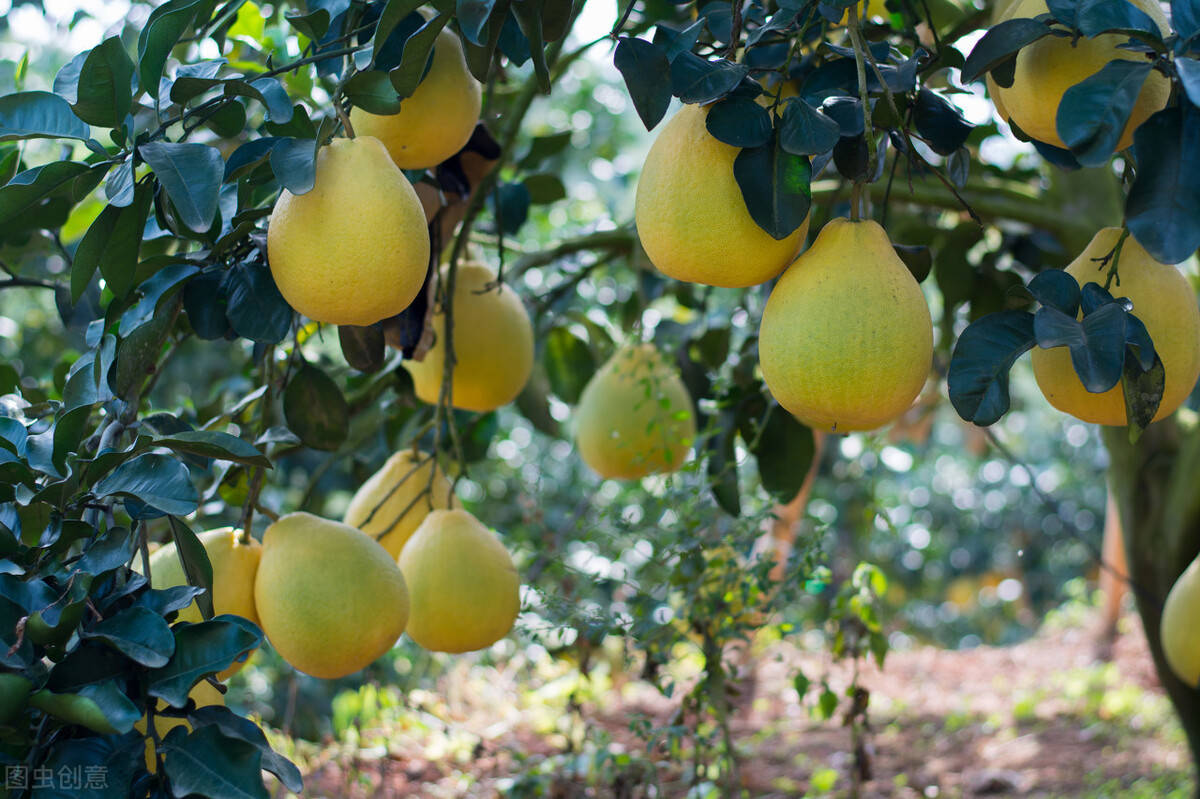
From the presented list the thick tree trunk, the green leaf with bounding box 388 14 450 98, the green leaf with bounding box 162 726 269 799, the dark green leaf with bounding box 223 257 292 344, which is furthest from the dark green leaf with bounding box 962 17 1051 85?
the thick tree trunk

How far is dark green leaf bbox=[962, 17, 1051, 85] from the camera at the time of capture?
764mm

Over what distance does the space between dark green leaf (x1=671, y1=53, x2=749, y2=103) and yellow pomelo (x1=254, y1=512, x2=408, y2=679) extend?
0.56m

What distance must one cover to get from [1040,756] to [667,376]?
189cm

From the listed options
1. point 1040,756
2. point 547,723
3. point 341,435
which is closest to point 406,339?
point 341,435

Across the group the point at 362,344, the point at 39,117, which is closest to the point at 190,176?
the point at 39,117

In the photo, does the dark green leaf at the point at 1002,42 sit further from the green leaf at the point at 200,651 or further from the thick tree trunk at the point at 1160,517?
the thick tree trunk at the point at 1160,517

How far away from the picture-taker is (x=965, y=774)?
97.3 inches

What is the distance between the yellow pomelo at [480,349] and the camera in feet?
4.55

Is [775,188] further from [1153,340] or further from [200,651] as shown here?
[200,651]

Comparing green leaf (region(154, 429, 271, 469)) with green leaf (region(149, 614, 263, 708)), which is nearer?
green leaf (region(149, 614, 263, 708))

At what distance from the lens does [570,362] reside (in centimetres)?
196

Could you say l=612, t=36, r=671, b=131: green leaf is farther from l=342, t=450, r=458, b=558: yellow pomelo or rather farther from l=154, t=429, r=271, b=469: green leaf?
l=342, t=450, r=458, b=558: yellow pomelo

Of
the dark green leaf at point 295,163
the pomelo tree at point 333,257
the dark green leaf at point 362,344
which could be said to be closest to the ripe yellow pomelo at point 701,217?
the pomelo tree at point 333,257

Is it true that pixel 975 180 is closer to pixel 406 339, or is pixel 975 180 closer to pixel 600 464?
pixel 600 464
